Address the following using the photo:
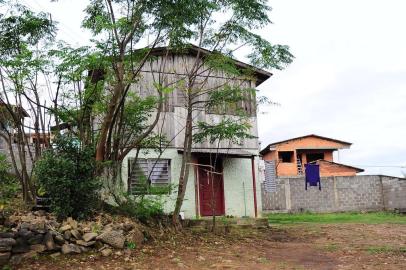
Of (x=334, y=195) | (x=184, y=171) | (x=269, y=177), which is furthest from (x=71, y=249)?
(x=334, y=195)

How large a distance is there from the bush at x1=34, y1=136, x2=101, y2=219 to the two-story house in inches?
185

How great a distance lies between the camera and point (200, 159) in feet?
51.7

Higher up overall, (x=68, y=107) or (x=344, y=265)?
(x=68, y=107)

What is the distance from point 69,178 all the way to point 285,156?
2394cm

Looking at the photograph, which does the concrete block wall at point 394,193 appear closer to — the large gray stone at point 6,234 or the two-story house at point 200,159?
the two-story house at point 200,159

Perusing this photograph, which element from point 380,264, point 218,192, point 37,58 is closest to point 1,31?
point 37,58

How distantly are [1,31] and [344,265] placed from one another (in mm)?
9166

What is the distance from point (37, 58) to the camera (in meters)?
9.86

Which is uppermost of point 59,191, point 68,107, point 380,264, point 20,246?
point 68,107

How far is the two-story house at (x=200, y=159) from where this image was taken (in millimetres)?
14742

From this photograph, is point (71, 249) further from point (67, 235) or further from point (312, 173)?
point (312, 173)

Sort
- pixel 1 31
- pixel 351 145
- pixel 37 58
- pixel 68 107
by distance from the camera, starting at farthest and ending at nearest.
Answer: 1. pixel 351 145
2. pixel 68 107
3. pixel 1 31
4. pixel 37 58

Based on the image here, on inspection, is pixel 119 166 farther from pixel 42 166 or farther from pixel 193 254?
pixel 193 254

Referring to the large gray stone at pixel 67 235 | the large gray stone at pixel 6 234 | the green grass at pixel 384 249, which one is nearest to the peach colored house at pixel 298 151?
the green grass at pixel 384 249
